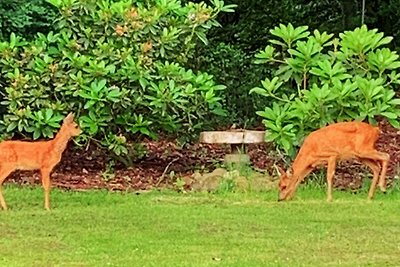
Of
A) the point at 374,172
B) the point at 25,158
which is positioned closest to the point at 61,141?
the point at 25,158

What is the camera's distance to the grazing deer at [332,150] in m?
11.1

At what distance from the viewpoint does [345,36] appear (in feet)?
40.3

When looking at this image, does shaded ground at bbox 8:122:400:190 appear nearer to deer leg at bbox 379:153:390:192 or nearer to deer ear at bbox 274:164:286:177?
deer ear at bbox 274:164:286:177

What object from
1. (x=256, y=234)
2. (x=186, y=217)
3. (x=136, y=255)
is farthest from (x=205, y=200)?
(x=136, y=255)

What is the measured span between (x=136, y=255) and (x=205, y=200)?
9.63 ft

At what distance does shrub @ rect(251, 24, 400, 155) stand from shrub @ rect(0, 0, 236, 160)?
973 millimetres

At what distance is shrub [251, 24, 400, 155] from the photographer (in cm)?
1184

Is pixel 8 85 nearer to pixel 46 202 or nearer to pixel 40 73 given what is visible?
pixel 40 73

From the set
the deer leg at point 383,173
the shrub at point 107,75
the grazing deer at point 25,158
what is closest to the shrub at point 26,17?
the shrub at point 107,75

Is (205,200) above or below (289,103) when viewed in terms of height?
below

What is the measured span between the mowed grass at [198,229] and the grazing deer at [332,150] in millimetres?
204

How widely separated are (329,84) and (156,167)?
2620 millimetres

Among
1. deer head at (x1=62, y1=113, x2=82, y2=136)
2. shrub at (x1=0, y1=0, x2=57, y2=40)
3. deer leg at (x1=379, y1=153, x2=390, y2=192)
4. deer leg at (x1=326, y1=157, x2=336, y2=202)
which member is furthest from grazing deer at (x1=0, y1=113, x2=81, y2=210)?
deer leg at (x1=379, y1=153, x2=390, y2=192)

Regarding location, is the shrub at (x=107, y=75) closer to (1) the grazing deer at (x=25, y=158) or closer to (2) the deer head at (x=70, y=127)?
(2) the deer head at (x=70, y=127)
